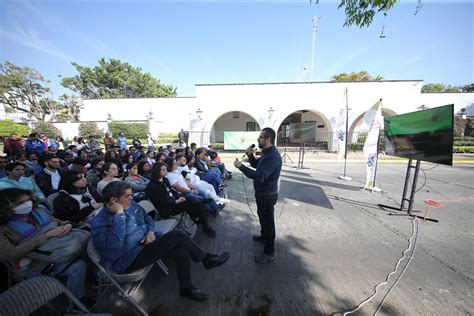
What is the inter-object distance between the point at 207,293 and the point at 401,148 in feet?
16.8

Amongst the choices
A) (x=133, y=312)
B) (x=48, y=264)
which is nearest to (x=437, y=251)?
(x=133, y=312)

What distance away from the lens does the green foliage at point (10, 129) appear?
58.2 feet

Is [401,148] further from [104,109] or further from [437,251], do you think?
[104,109]

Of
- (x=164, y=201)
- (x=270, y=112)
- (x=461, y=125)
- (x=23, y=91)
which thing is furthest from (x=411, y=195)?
(x=23, y=91)

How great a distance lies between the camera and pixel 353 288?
2.29 m

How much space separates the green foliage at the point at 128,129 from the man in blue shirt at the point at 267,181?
1879cm

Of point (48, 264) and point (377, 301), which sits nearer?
point (48, 264)

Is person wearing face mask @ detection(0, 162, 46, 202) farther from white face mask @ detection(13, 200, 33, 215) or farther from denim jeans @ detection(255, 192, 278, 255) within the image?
denim jeans @ detection(255, 192, 278, 255)

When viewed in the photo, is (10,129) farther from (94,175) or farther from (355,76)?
(355,76)

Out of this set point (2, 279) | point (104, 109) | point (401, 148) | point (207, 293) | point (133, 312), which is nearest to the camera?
point (2, 279)

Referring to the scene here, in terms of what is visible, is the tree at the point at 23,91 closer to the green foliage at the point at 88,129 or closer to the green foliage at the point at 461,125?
the green foliage at the point at 88,129

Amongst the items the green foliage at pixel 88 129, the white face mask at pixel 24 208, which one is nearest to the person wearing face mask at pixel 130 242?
the white face mask at pixel 24 208

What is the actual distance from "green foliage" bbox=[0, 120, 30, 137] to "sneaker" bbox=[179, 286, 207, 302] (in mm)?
25529

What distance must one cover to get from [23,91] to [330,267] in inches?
1665
